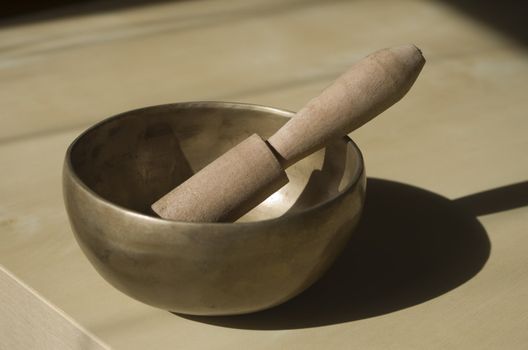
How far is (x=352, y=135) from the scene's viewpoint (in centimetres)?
123

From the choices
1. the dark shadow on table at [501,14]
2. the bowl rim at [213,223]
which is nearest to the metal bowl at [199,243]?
the bowl rim at [213,223]

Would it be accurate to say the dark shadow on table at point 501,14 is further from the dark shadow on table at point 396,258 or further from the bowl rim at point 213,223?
the bowl rim at point 213,223

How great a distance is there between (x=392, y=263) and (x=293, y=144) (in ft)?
0.55

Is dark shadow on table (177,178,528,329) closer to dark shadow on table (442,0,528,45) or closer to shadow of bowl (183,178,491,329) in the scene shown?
shadow of bowl (183,178,491,329)

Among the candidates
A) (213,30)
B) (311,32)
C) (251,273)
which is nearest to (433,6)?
(311,32)

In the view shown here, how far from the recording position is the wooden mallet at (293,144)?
33.4 inches

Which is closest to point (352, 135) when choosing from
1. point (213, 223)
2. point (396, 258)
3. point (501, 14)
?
point (396, 258)

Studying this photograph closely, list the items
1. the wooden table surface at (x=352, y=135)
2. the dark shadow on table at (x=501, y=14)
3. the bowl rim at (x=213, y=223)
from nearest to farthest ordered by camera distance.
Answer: the bowl rim at (x=213, y=223)
the wooden table surface at (x=352, y=135)
the dark shadow on table at (x=501, y=14)

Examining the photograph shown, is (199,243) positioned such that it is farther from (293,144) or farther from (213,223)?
(293,144)

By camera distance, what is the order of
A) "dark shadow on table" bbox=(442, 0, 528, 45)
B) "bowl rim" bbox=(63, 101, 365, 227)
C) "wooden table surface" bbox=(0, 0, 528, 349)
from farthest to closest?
1. "dark shadow on table" bbox=(442, 0, 528, 45)
2. "wooden table surface" bbox=(0, 0, 528, 349)
3. "bowl rim" bbox=(63, 101, 365, 227)

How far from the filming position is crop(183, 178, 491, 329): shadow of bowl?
2.79 feet

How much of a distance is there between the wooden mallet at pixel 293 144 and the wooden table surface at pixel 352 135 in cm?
10

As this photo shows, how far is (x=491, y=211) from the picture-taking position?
104 cm

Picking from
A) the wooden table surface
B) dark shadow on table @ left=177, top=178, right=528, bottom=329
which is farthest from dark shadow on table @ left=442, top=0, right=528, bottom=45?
dark shadow on table @ left=177, top=178, right=528, bottom=329
